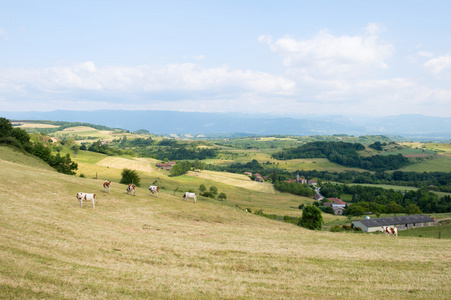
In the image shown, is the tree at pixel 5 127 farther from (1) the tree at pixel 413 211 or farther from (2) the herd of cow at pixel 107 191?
(1) the tree at pixel 413 211

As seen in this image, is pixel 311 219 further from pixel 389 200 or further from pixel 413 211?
pixel 389 200

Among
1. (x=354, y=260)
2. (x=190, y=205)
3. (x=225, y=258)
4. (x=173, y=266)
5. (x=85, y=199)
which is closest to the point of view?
(x=173, y=266)

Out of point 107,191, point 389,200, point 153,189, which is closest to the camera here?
point 107,191

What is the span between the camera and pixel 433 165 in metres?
174

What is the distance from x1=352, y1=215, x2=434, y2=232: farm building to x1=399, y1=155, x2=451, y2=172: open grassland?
4887 inches

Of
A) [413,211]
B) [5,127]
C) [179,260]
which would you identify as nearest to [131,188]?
[179,260]

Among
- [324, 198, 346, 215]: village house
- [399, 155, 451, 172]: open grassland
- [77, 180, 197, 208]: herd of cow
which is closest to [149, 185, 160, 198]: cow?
[77, 180, 197, 208]: herd of cow

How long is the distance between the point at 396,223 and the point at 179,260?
6337 centimetres

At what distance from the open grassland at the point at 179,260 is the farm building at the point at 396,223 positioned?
38049 millimetres

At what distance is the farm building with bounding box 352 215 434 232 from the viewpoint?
5816 centimetres

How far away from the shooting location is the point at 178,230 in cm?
2266

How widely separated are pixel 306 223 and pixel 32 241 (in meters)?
42.0

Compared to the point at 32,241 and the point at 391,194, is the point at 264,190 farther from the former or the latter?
the point at 32,241

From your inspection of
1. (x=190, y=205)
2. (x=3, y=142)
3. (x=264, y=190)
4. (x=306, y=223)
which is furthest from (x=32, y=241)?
(x=264, y=190)
